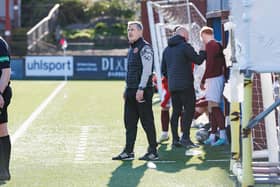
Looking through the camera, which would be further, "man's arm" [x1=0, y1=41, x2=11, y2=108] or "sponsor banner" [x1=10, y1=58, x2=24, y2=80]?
"sponsor banner" [x1=10, y1=58, x2=24, y2=80]

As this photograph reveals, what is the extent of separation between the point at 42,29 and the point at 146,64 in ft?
127

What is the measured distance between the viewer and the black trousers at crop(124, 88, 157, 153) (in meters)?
10.6

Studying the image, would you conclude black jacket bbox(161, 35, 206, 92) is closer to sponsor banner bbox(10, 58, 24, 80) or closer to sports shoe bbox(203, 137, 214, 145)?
sports shoe bbox(203, 137, 214, 145)

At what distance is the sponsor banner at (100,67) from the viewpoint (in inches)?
1442

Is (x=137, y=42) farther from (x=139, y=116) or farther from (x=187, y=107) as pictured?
(x=187, y=107)

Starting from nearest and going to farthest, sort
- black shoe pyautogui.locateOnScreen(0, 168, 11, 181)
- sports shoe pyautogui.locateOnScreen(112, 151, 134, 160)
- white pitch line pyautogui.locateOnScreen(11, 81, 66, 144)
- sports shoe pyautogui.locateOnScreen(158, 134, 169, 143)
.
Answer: black shoe pyautogui.locateOnScreen(0, 168, 11, 181)
sports shoe pyautogui.locateOnScreen(112, 151, 134, 160)
sports shoe pyautogui.locateOnScreen(158, 134, 169, 143)
white pitch line pyautogui.locateOnScreen(11, 81, 66, 144)

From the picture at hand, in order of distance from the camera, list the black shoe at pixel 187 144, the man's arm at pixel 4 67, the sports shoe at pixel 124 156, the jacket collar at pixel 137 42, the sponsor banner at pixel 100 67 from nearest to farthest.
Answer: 1. the man's arm at pixel 4 67
2. the jacket collar at pixel 137 42
3. the sports shoe at pixel 124 156
4. the black shoe at pixel 187 144
5. the sponsor banner at pixel 100 67

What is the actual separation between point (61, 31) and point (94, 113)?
34.8 m

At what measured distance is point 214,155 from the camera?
1117 centimetres

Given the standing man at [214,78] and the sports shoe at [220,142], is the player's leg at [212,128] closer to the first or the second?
the standing man at [214,78]

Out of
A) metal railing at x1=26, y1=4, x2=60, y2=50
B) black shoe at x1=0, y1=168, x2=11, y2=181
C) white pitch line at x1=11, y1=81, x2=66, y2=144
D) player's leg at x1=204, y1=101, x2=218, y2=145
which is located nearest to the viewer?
black shoe at x1=0, y1=168, x2=11, y2=181

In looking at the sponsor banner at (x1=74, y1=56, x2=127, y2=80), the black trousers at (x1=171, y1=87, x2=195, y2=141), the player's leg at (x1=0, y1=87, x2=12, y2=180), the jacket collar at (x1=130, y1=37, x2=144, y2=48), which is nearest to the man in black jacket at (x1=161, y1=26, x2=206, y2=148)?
the black trousers at (x1=171, y1=87, x2=195, y2=141)

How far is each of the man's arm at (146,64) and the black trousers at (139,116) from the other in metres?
0.17

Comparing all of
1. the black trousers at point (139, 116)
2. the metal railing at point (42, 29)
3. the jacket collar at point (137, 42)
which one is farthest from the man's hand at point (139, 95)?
the metal railing at point (42, 29)
